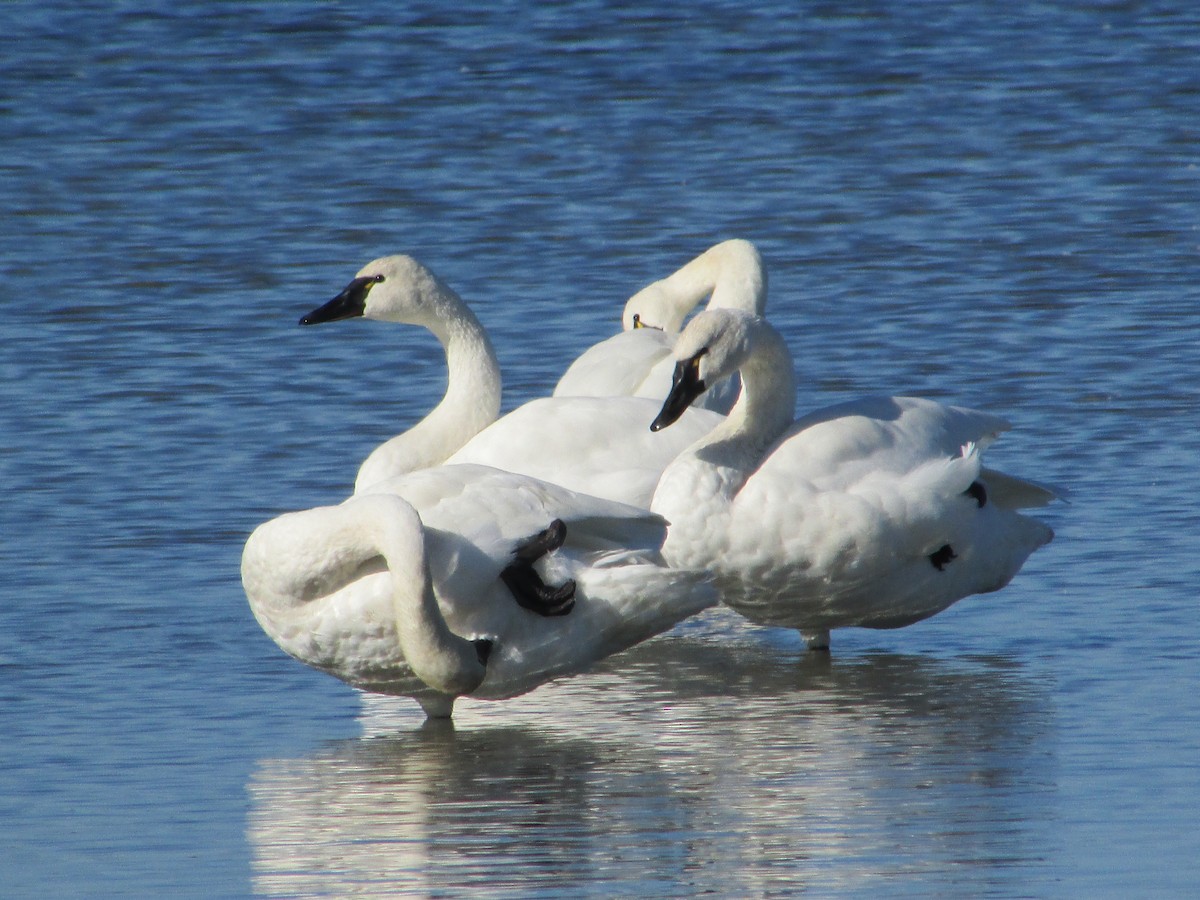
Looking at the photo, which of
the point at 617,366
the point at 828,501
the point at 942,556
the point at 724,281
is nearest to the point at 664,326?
the point at 724,281

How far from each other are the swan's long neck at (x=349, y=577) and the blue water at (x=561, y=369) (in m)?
0.23

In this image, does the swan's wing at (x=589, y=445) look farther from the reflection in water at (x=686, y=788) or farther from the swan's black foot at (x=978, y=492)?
the swan's black foot at (x=978, y=492)

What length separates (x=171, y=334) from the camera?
35.7ft

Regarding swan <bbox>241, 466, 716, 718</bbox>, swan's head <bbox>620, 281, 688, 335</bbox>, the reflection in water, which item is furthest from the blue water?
swan's head <bbox>620, 281, 688, 335</bbox>

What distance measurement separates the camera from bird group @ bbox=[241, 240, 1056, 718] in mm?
6008

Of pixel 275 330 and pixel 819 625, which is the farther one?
pixel 275 330

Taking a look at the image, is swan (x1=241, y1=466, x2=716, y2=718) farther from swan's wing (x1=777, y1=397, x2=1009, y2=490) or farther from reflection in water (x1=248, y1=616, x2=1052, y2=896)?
swan's wing (x1=777, y1=397, x2=1009, y2=490)

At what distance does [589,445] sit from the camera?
7398 millimetres

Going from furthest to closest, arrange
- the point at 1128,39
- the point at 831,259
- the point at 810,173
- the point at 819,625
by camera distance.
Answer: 1. the point at 1128,39
2. the point at 810,173
3. the point at 831,259
4. the point at 819,625

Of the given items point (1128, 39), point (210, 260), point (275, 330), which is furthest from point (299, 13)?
point (275, 330)

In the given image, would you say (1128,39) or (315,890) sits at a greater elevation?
(315,890)

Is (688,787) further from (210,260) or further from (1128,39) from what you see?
(1128,39)

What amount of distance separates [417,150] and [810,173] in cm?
268

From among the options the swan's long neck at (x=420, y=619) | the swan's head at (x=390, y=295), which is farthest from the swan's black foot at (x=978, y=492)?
the swan's head at (x=390, y=295)
